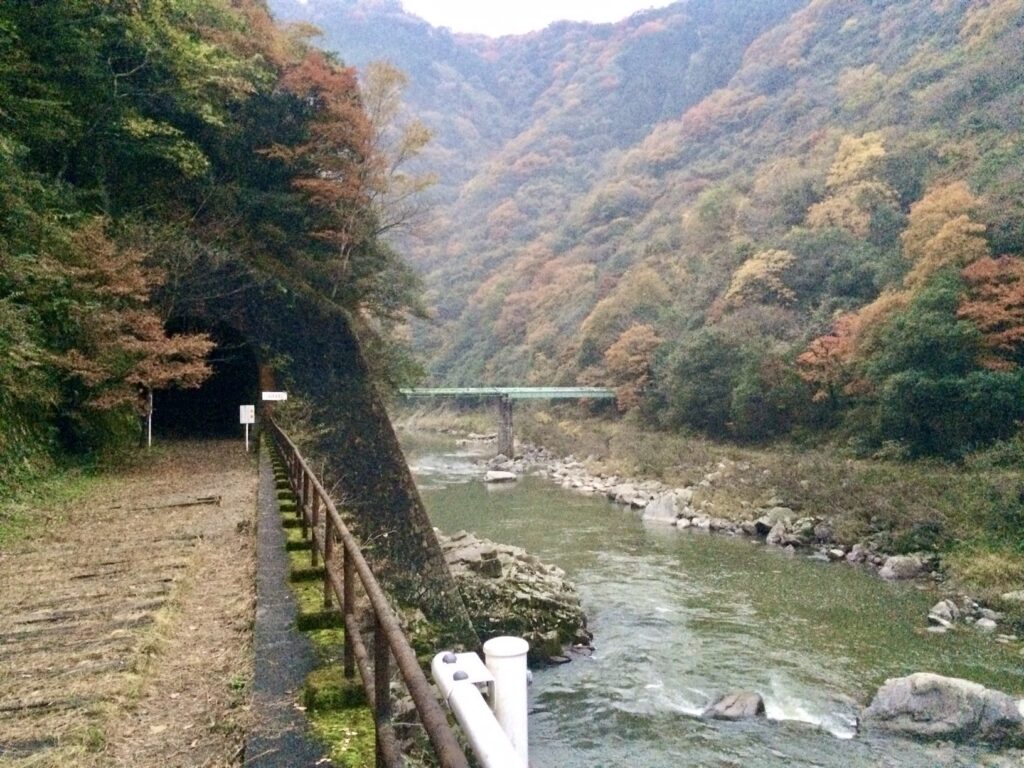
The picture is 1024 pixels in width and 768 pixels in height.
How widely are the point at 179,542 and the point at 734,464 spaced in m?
21.8

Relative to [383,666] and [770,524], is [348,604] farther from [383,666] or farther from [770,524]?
[770,524]

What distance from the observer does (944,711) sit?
28.6 feet

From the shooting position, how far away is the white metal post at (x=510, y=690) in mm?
2318

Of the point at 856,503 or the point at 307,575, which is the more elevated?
the point at 307,575

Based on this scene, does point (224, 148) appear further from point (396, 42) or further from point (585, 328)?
point (396, 42)

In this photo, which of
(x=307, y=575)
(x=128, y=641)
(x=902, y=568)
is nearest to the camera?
(x=128, y=641)

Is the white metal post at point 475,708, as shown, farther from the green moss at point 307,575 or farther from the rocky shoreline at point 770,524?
the rocky shoreline at point 770,524

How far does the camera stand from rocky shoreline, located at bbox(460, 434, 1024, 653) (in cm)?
1264

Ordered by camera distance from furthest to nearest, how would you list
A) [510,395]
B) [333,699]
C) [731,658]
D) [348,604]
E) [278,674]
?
[510,395] → [731,658] → [278,674] → [348,604] → [333,699]

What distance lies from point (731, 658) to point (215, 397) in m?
14.8

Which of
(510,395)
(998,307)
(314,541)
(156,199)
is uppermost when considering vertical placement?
(156,199)

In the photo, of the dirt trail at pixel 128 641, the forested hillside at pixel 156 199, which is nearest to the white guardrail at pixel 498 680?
the dirt trail at pixel 128 641

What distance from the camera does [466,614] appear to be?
10375 millimetres

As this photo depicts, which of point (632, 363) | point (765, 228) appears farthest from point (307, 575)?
Answer: point (765, 228)
